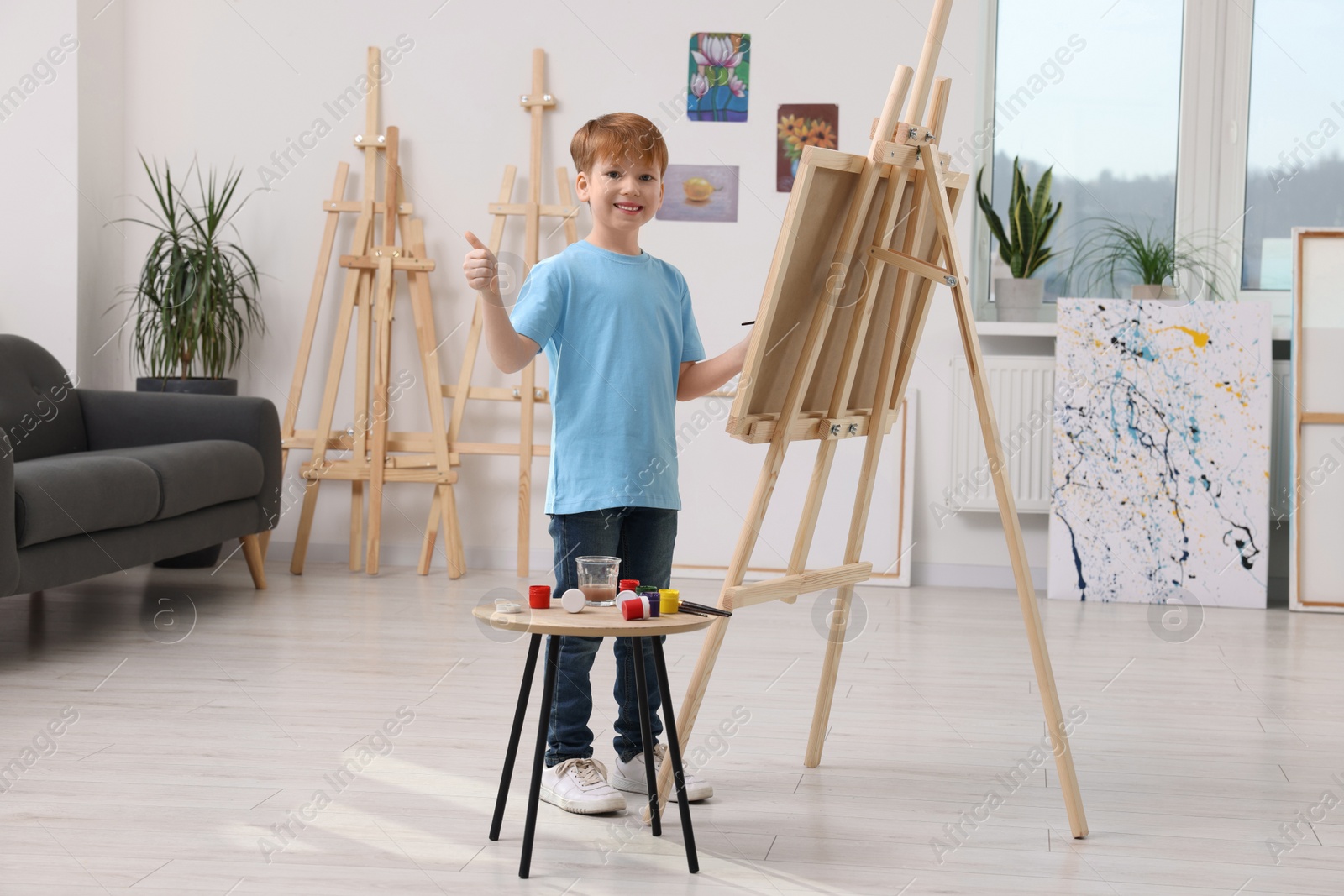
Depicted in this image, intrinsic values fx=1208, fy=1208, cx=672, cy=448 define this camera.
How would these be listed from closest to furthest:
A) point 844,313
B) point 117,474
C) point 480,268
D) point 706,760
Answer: point 480,268, point 844,313, point 706,760, point 117,474

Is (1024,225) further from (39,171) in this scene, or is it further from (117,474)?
(39,171)

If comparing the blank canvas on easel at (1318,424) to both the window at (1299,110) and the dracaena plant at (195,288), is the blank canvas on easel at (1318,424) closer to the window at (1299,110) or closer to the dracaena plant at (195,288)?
the window at (1299,110)

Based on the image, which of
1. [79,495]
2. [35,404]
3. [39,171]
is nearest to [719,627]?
[79,495]

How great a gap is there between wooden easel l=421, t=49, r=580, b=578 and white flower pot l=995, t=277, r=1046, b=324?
1.59 meters

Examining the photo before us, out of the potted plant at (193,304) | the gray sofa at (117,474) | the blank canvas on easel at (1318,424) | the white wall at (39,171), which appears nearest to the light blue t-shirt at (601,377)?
the gray sofa at (117,474)

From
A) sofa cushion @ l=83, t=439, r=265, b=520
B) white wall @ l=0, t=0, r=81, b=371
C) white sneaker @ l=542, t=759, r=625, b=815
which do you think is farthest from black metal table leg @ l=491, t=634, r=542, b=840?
white wall @ l=0, t=0, r=81, b=371

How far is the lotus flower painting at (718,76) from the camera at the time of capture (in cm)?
439

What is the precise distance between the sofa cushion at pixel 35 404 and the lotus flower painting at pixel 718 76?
2335 millimetres

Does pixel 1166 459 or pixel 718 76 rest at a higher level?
pixel 718 76

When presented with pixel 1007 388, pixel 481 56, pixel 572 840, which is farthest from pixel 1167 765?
pixel 481 56

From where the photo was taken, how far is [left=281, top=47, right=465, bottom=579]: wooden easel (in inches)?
171

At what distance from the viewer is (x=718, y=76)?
441 cm

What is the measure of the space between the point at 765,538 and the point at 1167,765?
2226 millimetres

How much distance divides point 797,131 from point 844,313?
8.24 ft
